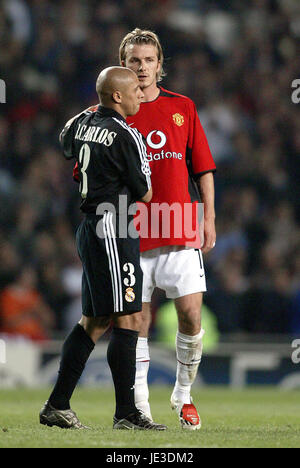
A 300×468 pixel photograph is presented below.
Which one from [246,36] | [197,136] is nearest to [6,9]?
[246,36]

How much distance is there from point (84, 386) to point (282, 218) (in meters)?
3.39

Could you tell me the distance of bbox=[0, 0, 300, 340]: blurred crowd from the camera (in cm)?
1069

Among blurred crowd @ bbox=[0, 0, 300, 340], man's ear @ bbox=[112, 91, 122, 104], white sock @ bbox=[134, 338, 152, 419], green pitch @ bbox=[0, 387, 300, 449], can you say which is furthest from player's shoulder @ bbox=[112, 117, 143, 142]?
blurred crowd @ bbox=[0, 0, 300, 340]

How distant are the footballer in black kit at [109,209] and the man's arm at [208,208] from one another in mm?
654

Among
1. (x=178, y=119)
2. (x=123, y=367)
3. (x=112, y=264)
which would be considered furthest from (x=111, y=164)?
(x=123, y=367)

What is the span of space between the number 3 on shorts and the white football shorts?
61cm

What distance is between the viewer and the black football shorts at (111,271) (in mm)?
4840

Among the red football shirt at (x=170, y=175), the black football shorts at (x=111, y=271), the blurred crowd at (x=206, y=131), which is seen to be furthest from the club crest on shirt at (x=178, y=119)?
the blurred crowd at (x=206, y=131)

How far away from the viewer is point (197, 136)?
5617mm

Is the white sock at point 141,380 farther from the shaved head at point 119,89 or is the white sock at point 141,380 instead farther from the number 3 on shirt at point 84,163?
the shaved head at point 119,89

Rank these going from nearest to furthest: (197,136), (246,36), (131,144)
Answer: (131,144) < (197,136) < (246,36)

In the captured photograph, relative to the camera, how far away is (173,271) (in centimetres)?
546

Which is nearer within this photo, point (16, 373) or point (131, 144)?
point (131, 144)
